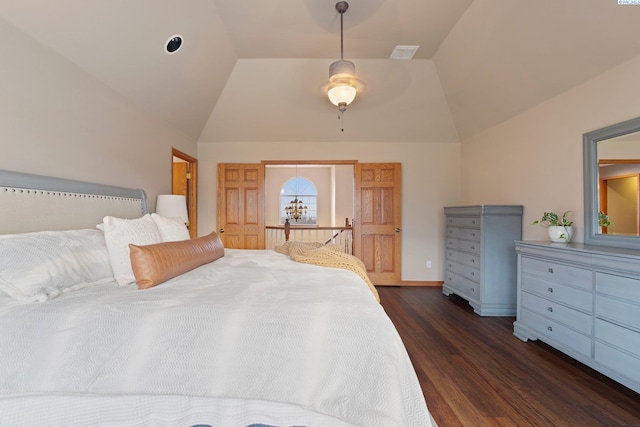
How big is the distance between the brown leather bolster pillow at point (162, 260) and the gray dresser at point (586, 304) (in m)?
2.86

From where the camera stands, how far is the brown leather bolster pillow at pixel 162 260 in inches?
57.8

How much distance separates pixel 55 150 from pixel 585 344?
163 inches

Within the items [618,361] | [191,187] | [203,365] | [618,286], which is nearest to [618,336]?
[618,361]

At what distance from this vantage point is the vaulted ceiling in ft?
6.83

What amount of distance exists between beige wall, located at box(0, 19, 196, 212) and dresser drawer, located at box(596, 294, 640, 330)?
13.2 feet

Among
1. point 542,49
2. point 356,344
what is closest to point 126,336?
point 356,344

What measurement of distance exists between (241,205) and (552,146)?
418 cm

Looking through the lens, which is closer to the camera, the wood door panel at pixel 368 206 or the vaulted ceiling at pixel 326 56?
the vaulted ceiling at pixel 326 56

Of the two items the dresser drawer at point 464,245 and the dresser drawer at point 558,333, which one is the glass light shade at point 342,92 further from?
the dresser drawer at point 558,333

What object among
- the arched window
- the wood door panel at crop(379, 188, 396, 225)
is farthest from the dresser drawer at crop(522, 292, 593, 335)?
the arched window

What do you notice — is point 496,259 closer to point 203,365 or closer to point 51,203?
point 203,365

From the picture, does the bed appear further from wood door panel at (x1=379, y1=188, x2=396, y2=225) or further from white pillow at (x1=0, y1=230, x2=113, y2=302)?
wood door panel at (x1=379, y1=188, x2=396, y2=225)

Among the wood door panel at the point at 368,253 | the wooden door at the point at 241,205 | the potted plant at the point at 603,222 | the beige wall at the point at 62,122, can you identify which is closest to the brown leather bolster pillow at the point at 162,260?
the beige wall at the point at 62,122

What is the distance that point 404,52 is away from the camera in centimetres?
339
